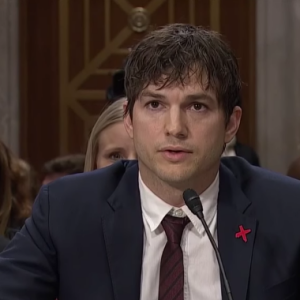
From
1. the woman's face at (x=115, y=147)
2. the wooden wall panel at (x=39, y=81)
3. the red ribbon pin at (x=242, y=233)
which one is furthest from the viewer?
the wooden wall panel at (x=39, y=81)

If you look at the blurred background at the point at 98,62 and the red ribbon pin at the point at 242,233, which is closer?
the red ribbon pin at the point at 242,233

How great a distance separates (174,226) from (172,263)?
3.2 inches

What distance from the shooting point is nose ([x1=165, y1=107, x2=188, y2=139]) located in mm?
1778

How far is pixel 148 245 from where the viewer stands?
193 cm

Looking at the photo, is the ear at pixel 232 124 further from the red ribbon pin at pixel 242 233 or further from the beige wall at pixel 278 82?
the beige wall at pixel 278 82

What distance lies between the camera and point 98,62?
5047mm

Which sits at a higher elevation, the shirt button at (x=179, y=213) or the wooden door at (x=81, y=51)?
the wooden door at (x=81, y=51)

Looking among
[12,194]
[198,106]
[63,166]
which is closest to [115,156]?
[12,194]

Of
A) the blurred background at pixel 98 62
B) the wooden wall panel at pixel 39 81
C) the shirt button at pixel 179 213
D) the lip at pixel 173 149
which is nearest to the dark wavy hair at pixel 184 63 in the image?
the lip at pixel 173 149

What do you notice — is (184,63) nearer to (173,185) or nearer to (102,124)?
(173,185)

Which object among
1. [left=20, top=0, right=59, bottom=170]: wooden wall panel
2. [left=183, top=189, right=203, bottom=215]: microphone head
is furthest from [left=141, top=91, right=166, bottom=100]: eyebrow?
[left=20, top=0, right=59, bottom=170]: wooden wall panel

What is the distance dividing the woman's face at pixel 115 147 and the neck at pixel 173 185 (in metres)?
0.79

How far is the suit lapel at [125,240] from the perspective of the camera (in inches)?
74.0

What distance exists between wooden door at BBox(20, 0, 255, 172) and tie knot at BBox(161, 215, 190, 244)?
3112 millimetres
